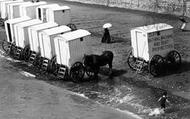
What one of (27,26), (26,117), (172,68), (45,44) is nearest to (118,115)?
(26,117)

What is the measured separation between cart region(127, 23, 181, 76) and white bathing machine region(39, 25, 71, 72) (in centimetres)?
421

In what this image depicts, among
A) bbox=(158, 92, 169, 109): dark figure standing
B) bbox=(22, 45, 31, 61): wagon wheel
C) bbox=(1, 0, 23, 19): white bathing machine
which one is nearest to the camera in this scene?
bbox=(158, 92, 169, 109): dark figure standing

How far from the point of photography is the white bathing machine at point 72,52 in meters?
19.7

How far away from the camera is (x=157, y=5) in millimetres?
34312

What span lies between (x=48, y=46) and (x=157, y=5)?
15.7 meters

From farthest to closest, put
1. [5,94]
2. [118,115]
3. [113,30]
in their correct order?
[113,30] < [5,94] < [118,115]

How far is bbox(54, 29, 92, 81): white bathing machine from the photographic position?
64.7 feet

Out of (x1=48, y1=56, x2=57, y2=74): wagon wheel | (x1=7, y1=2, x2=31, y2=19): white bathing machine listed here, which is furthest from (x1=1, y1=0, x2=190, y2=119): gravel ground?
(x1=7, y1=2, x2=31, y2=19): white bathing machine

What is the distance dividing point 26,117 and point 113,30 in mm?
15240

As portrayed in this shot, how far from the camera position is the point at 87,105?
1738 centimetres

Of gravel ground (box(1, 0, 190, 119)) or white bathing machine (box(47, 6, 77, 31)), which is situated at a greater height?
white bathing machine (box(47, 6, 77, 31))

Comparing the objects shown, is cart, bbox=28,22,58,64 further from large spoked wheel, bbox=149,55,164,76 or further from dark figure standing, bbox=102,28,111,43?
large spoked wheel, bbox=149,55,164,76

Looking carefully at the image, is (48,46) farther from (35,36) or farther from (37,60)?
(37,60)

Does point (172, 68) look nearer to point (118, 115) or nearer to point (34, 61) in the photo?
point (118, 115)
